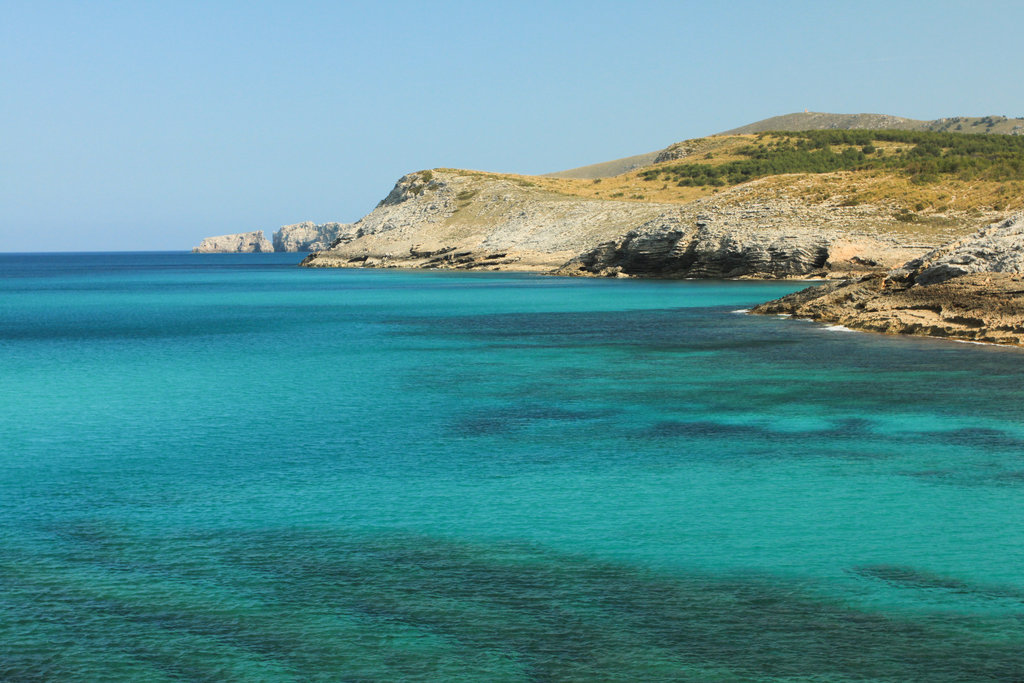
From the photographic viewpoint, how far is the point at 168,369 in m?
27.8

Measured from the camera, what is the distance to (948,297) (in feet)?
110

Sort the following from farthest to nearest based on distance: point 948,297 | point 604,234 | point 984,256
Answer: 1. point 604,234
2. point 984,256
3. point 948,297

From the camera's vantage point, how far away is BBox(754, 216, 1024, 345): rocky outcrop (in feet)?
101

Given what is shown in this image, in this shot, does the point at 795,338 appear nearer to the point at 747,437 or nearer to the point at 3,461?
the point at 747,437

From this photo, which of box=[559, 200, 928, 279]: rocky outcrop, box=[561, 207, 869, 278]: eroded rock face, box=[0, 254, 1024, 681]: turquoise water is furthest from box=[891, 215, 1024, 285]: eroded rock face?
box=[561, 207, 869, 278]: eroded rock face

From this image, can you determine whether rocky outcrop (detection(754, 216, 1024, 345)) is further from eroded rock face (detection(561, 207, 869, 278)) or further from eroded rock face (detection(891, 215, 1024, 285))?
eroded rock face (detection(561, 207, 869, 278))

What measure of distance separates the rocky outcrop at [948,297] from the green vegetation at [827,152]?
218ft

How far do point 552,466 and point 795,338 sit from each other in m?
19.4

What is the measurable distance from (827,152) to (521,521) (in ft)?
422

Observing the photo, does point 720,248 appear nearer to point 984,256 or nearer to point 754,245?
point 754,245

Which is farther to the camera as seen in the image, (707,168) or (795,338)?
(707,168)

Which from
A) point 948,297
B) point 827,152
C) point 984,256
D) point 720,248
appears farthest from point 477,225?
point 948,297

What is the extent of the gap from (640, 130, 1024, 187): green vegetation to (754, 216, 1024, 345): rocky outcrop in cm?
6657

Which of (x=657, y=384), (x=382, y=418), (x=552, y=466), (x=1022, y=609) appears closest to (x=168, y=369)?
(x=382, y=418)
